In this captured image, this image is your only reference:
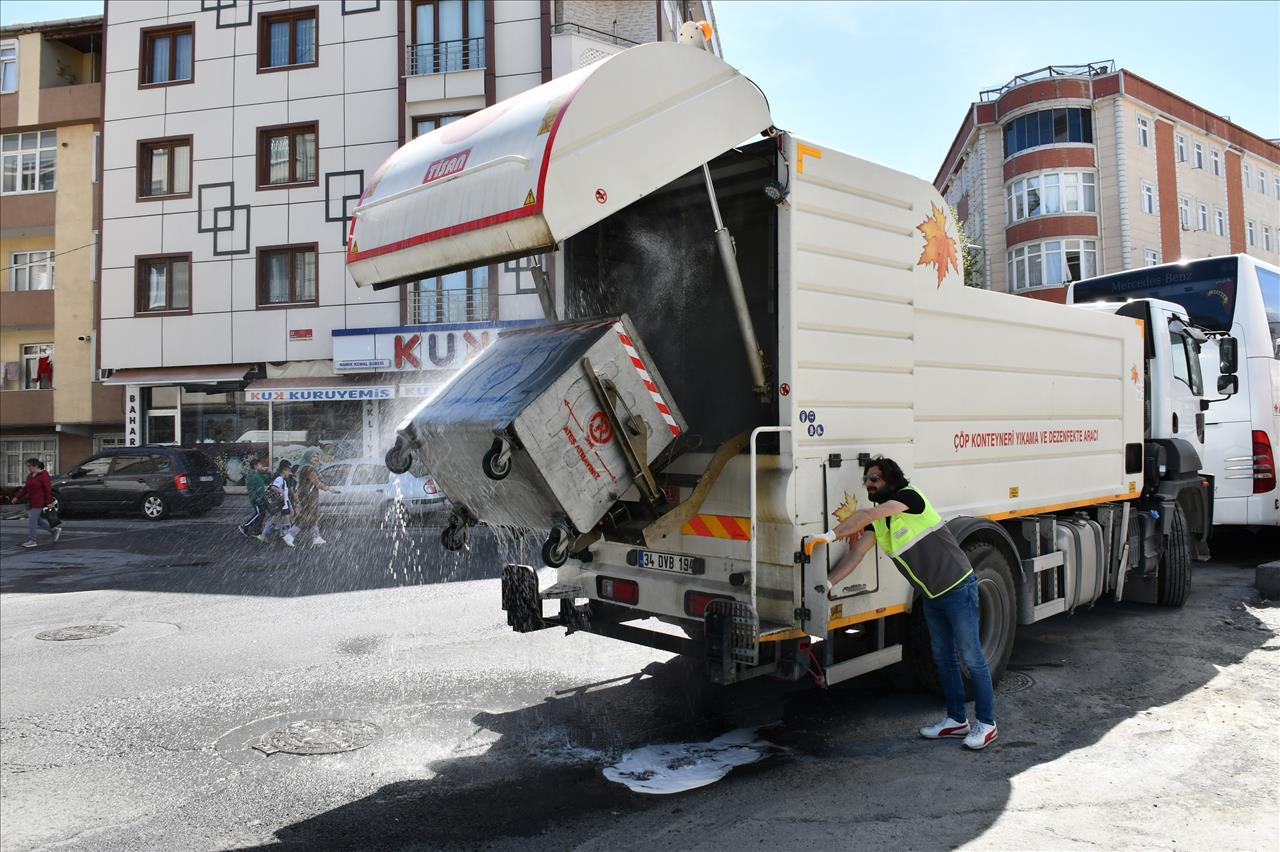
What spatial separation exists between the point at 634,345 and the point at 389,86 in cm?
2274

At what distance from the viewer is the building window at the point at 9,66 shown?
2933 cm

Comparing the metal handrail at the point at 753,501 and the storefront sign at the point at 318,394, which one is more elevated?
the storefront sign at the point at 318,394

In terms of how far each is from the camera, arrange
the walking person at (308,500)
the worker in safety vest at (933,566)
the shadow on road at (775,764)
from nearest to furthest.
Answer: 1. the shadow on road at (775,764)
2. the worker in safety vest at (933,566)
3. the walking person at (308,500)

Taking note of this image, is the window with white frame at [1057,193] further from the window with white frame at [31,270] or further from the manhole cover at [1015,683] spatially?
the window with white frame at [31,270]

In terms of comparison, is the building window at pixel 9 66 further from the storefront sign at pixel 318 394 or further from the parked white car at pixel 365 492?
the parked white car at pixel 365 492

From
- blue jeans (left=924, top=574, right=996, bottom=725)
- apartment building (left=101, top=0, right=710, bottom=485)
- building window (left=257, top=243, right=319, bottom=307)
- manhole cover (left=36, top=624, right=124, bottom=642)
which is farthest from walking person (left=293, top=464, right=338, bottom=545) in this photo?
blue jeans (left=924, top=574, right=996, bottom=725)

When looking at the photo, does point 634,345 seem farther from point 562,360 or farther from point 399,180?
point 399,180

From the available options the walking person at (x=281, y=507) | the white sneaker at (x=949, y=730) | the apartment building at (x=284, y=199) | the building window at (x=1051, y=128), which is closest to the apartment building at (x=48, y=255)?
the apartment building at (x=284, y=199)

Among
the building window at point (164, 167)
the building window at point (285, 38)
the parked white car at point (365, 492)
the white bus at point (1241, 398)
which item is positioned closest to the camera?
the white bus at point (1241, 398)

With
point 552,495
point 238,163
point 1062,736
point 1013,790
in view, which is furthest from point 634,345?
point 238,163

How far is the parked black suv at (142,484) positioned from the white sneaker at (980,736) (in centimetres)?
2081

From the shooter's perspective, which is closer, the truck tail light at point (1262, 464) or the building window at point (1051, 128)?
the truck tail light at point (1262, 464)

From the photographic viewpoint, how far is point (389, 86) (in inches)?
963

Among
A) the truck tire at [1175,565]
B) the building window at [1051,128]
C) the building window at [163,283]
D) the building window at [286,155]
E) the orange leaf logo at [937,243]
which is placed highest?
the building window at [1051,128]
